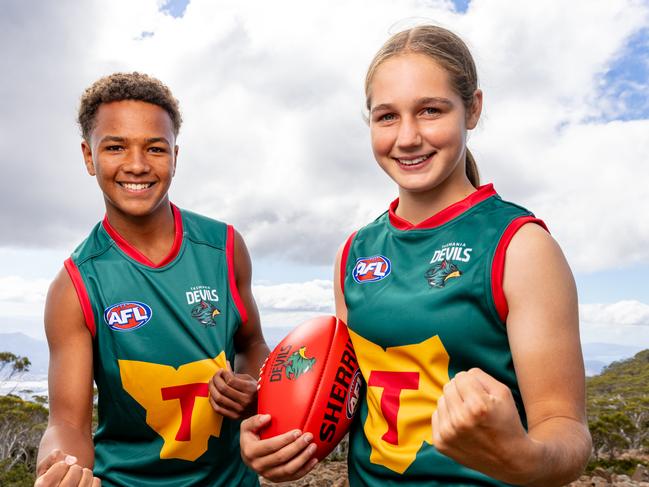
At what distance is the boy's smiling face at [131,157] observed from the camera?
2973 mm

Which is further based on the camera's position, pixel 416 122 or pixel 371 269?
pixel 371 269

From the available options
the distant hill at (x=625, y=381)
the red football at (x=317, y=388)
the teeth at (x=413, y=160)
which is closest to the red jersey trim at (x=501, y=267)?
the teeth at (x=413, y=160)

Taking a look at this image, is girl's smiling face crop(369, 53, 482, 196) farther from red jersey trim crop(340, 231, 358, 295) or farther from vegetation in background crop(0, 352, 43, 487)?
vegetation in background crop(0, 352, 43, 487)

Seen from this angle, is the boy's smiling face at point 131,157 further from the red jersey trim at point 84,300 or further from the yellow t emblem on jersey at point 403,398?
the yellow t emblem on jersey at point 403,398

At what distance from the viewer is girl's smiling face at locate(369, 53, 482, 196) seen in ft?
7.80

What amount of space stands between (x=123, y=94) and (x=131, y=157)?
1.08ft

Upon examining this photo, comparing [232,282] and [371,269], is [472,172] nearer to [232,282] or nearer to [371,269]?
[371,269]

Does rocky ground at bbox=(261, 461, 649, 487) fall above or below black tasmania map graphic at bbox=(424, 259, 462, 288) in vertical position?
below

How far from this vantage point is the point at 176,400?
9.71ft

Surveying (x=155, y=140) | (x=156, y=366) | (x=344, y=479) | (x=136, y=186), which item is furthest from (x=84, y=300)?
(x=344, y=479)

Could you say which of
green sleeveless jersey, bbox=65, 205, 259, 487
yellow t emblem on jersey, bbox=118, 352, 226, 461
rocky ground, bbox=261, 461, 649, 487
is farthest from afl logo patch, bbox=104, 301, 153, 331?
rocky ground, bbox=261, 461, 649, 487

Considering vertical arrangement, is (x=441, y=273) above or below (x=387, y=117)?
below

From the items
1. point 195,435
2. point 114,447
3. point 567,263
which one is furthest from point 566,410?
point 114,447

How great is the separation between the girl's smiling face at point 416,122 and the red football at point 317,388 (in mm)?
737
